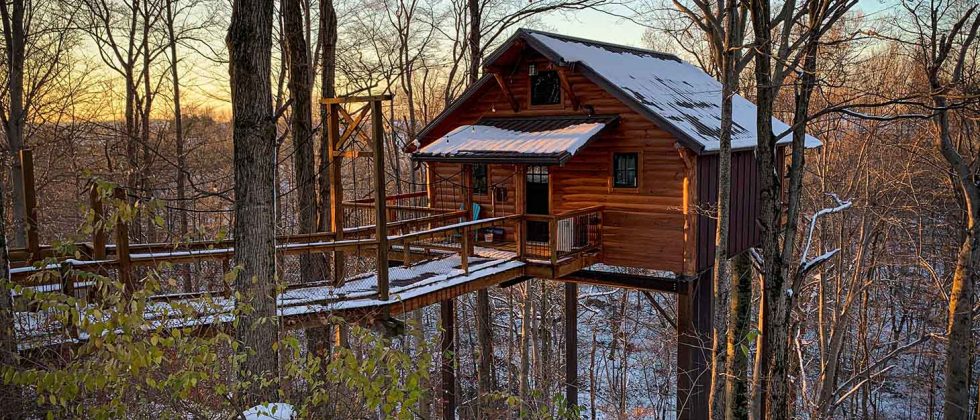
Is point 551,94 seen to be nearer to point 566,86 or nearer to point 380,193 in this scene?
point 566,86

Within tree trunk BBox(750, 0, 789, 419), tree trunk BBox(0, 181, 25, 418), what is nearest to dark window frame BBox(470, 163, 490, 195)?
tree trunk BBox(750, 0, 789, 419)

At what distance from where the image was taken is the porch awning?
1197 centimetres

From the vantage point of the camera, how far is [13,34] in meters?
13.7

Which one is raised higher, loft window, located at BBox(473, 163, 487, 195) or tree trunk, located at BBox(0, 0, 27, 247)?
tree trunk, located at BBox(0, 0, 27, 247)

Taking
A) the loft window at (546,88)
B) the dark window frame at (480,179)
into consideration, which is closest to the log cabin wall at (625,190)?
the loft window at (546,88)

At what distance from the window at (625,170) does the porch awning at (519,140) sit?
0.73 m

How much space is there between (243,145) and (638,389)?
66.7 feet

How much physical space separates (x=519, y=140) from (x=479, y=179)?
251cm

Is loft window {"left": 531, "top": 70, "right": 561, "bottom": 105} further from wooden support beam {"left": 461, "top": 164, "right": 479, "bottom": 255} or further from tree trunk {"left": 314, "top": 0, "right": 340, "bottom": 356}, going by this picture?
tree trunk {"left": 314, "top": 0, "right": 340, "bottom": 356}

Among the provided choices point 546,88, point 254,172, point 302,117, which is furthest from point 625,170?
point 254,172

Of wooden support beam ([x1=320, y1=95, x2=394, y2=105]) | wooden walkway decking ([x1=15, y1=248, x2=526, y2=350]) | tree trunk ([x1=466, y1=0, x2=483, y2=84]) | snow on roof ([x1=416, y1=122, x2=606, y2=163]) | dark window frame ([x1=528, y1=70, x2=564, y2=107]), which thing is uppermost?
tree trunk ([x1=466, y1=0, x2=483, y2=84])

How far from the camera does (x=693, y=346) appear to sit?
516 inches

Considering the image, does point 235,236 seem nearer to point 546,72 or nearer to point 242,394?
point 242,394

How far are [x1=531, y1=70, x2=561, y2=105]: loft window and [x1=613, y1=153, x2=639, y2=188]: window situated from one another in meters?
1.93
